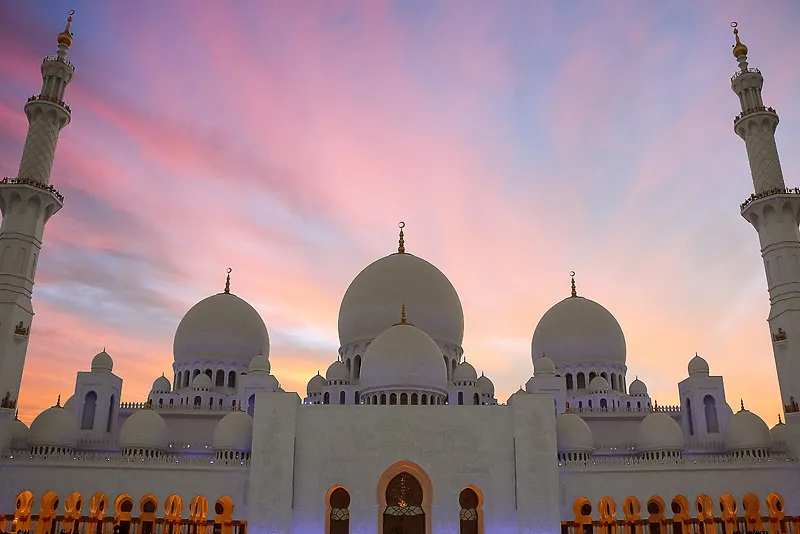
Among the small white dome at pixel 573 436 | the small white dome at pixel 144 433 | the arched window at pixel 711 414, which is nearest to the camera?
the small white dome at pixel 573 436

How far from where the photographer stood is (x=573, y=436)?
22.2 m

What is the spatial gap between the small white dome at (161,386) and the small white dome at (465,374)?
1365 centimetres

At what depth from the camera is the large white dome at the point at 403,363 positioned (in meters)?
22.5

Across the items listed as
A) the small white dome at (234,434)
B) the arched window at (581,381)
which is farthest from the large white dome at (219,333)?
the arched window at (581,381)

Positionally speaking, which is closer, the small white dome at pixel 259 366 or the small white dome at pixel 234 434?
the small white dome at pixel 234 434

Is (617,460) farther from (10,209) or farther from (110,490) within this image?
(10,209)

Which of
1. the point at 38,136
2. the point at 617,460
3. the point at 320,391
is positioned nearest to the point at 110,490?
the point at 320,391

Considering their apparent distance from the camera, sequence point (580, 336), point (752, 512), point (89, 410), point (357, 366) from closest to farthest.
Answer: point (752, 512), point (89, 410), point (357, 366), point (580, 336)

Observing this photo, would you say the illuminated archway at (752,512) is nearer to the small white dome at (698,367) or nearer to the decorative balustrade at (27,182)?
the small white dome at (698,367)

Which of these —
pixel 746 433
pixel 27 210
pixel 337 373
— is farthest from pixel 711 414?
pixel 27 210

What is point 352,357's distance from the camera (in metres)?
27.7

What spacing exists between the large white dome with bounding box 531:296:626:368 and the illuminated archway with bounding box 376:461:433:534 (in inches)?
477

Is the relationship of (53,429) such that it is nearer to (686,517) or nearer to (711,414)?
(686,517)

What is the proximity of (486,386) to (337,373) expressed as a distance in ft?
21.8
